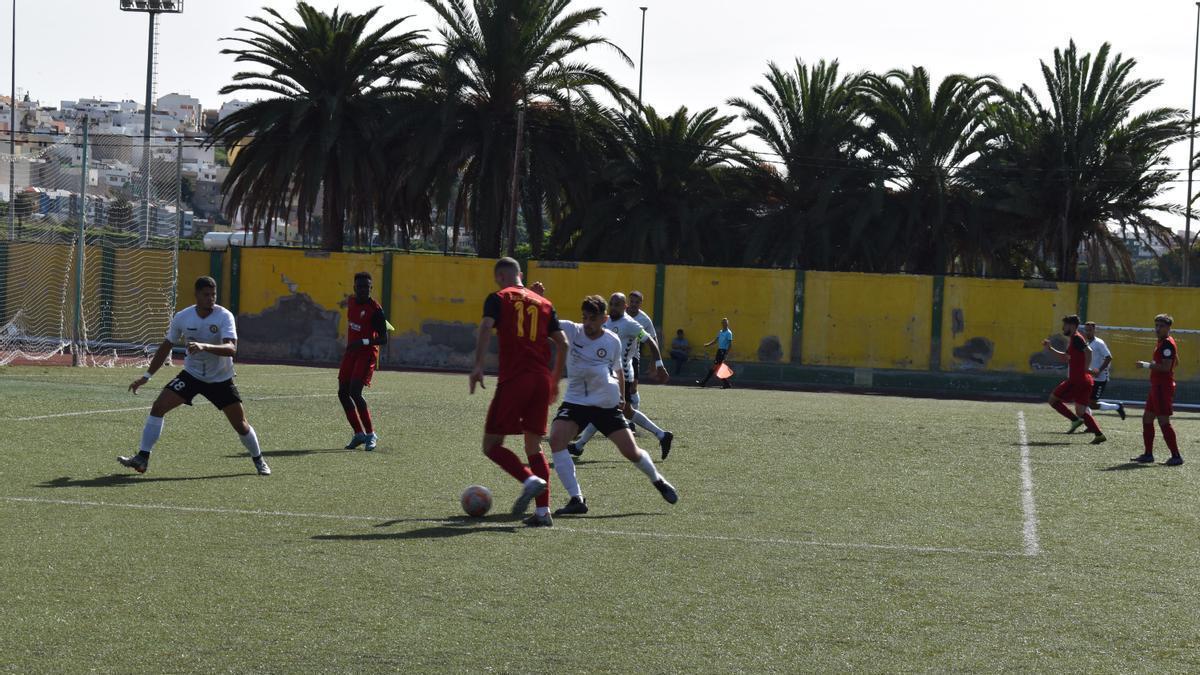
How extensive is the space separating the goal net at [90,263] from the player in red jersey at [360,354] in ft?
50.6

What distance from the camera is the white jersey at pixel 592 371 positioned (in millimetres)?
10375

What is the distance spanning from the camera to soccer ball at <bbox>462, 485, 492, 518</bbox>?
32.5 feet

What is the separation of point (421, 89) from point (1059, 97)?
1758 cm

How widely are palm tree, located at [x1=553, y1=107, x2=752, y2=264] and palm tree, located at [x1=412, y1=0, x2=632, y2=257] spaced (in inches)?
80.2

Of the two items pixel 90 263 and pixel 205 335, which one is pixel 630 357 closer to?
pixel 205 335

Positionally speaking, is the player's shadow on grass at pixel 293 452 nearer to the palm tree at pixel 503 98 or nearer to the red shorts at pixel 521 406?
the red shorts at pixel 521 406

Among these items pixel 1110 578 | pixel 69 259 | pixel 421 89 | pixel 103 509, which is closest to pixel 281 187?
pixel 421 89

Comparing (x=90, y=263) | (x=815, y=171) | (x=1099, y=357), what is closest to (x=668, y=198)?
(x=815, y=171)

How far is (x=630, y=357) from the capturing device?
1589 centimetres

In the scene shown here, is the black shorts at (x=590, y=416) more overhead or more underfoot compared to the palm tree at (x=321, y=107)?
more underfoot

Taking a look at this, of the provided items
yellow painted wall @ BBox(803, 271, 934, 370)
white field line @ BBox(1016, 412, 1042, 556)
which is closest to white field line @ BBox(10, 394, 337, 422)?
white field line @ BBox(1016, 412, 1042, 556)

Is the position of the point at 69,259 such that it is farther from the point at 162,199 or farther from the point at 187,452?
the point at 187,452

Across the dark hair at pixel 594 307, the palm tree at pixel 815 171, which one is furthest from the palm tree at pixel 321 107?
the dark hair at pixel 594 307

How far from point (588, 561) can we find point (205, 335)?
4814mm
